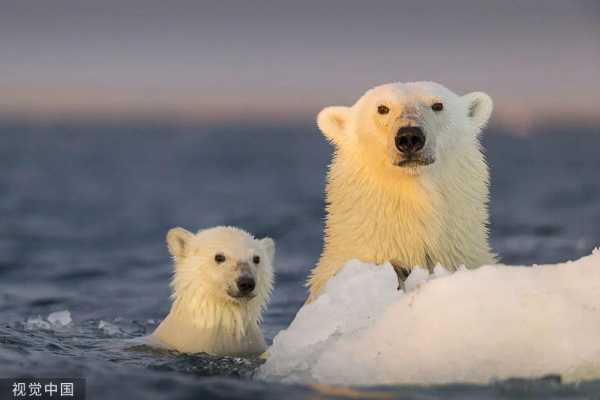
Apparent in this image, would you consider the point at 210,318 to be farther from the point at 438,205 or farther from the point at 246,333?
the point at 438,205

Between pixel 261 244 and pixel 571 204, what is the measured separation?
21.6m

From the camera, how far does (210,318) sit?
8.33 metres

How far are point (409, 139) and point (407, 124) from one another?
0.09m

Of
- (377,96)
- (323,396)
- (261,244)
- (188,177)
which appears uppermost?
(188,177)

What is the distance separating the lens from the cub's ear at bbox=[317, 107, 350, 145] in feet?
26.5

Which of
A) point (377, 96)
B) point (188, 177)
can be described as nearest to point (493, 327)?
point (377, 96)

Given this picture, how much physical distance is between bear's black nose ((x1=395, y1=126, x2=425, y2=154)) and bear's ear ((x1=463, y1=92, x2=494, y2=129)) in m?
0.91

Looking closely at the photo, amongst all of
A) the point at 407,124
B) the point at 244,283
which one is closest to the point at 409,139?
the point at 407,124

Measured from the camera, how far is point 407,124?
725cm

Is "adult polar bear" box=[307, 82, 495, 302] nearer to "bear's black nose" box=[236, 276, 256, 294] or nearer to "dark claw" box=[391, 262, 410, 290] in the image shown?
"dark claw" box=[391, 262, 410, 290]

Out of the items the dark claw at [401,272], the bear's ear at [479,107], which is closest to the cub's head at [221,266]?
the dark claw at [401,272]

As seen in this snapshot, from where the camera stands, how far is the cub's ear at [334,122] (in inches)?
318

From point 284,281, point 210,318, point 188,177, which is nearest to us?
point 210,318

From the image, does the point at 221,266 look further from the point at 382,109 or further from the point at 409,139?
the point at 409,139
